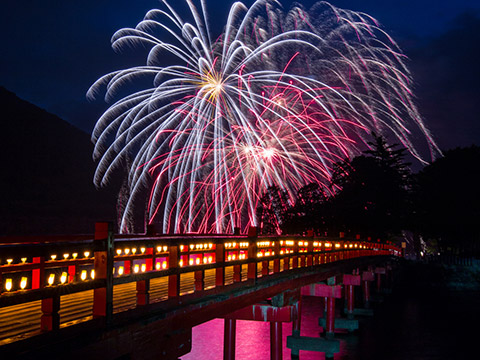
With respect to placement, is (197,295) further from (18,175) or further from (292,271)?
(18,175)

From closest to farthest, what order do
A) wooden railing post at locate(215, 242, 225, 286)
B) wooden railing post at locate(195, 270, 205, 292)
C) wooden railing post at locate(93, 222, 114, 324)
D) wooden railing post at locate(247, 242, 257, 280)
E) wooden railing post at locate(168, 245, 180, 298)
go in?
wooden railing post at locate(93, 222, 114, 324) → wooden railing post at locate(168, 245, 180, 298) → wooden railing post at locate(195, 270, 205, 292) → wooden railing post at locate(215, 242, 225, 286) → wooden railing post at locate(247, 242, 257, 280)

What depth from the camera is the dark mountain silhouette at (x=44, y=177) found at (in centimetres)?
7250

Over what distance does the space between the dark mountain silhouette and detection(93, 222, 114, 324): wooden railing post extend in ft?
201

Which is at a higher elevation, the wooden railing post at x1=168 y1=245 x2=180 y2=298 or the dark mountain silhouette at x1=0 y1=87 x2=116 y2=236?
the dark mountain silhouette at x1=0 y1=87 x2=116 y2=236

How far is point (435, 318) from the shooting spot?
125 feet

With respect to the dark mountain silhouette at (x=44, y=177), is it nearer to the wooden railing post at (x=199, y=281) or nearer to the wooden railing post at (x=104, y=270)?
the wooden railing post at (x=199, y=281)

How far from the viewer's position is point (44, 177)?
8825 centimetres

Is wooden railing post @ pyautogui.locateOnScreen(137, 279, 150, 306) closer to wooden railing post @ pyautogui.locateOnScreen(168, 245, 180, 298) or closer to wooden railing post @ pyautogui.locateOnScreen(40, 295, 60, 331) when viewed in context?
wooden railing post @ pyautogui.locateOnScreen(168, 245, 180, 298)

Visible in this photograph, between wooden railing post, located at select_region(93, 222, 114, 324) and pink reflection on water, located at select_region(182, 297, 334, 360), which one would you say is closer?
wooden railing post, located at select_region(93, 222, 114, 324)

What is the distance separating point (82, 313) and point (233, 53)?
2187cm

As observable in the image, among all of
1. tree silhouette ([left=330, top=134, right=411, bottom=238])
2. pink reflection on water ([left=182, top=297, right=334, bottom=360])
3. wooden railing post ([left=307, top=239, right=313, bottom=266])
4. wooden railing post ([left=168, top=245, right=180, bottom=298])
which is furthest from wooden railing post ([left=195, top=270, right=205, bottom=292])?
tree silhouette ([left=330, top=134, right=411, bottom=238])

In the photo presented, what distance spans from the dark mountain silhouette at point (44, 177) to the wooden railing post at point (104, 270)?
61.4 meters

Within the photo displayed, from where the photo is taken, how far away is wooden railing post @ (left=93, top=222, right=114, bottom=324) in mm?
6508

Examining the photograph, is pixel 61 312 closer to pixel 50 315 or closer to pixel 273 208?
pixel 50 315
